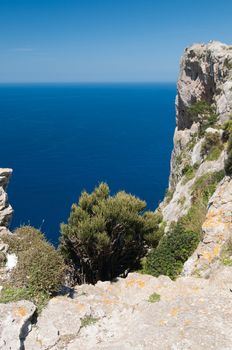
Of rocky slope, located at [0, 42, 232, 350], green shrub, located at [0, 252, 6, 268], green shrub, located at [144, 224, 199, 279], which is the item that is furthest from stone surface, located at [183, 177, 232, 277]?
green shrub, located at [0, 252, 6, 268]

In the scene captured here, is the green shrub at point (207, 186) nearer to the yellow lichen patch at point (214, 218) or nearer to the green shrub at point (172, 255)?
the green shrub at point (172, 255)

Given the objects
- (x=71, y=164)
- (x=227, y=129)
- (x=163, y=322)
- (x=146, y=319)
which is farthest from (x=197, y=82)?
(x=71, y=164)

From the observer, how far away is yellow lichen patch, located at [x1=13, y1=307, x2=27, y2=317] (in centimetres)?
855

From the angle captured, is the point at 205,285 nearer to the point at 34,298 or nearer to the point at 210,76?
the point at 34,298

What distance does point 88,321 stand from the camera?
892 cm

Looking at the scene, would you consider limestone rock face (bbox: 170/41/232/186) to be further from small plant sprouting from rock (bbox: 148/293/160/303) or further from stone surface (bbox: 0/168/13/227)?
small plant sprouting from rock (bbox: 148/293/160/303)

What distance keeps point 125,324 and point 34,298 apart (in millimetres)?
2327

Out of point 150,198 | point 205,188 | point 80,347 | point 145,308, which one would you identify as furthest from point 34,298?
point 150,198

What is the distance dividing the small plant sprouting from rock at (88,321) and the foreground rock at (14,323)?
3.83 ft

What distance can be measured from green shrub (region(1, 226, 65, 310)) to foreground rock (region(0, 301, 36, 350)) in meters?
0.53

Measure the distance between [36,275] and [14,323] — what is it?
60.8 inches

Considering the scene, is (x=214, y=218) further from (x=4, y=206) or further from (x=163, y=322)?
(x=4, y=206)

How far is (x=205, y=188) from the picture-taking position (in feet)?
63.6

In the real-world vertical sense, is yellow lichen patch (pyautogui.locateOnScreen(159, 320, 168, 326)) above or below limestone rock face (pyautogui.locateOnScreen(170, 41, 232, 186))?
below
